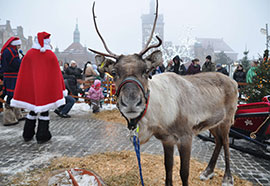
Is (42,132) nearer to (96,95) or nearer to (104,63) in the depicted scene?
(104,63)

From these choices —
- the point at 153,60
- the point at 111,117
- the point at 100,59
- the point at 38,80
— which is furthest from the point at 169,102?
the point at 111,117

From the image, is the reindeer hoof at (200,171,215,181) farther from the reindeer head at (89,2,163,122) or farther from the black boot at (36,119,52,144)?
the black boot at (36,119,52,144)

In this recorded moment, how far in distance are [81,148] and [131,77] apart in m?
3.43

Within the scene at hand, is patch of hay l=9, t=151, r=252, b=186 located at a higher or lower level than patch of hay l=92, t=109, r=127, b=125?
higher

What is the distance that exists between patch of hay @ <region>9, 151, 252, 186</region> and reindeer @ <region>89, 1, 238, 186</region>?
0.26m

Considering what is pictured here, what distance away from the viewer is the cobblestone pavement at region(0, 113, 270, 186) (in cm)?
371

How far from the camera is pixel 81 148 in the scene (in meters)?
4.80

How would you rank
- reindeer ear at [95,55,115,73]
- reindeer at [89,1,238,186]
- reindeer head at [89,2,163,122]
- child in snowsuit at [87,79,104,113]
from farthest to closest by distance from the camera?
child in snowsuit at [87,79,104,113] → reindeer ear at [95,55,115,73] → reindeer at [89,1,238,186] → reindeer head at [89,2,163,122]

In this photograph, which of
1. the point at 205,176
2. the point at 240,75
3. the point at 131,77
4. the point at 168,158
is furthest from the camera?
the point at 240,75

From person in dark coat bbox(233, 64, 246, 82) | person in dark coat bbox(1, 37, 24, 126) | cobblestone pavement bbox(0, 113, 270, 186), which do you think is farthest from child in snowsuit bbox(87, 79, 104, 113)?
person in dark coat bbox(233, 64, 246, 82)

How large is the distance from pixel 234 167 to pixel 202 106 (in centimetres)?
194

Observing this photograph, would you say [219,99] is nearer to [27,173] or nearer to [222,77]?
[222,77]

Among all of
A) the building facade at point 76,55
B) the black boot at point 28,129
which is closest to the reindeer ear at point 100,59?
the black boot at point 28,129

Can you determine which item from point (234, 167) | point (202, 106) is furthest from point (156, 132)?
point (234, 167)
